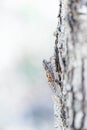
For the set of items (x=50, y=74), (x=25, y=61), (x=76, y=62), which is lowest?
(x=25, y=61)

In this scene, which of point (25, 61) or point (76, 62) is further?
point (25, 61)

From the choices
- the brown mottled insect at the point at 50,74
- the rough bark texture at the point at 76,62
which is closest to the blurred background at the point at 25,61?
the brown mottled insect at the point at 50,74

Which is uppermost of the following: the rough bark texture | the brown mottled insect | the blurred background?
the rough bark texture

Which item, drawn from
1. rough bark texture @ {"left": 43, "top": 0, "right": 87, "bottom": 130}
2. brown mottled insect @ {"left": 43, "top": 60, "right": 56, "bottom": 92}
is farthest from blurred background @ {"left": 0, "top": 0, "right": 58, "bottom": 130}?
rough bark texture @ {"left": 43, "top": 0, "right": 87, "bottom": 130}

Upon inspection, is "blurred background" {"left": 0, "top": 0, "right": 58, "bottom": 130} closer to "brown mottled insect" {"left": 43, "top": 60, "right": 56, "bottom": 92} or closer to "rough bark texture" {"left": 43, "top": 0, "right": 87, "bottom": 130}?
"brown mottled insect" {"left": 43, "top": 60, "right": 56, "bottom": 92}

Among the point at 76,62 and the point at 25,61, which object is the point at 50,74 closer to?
the point at 76,62

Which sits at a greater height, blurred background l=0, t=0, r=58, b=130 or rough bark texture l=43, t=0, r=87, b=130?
rough bark texture l=43, t=0, r=87, b=130

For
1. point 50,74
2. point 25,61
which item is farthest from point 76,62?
point 25,61

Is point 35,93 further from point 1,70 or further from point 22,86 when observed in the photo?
point 1,70
